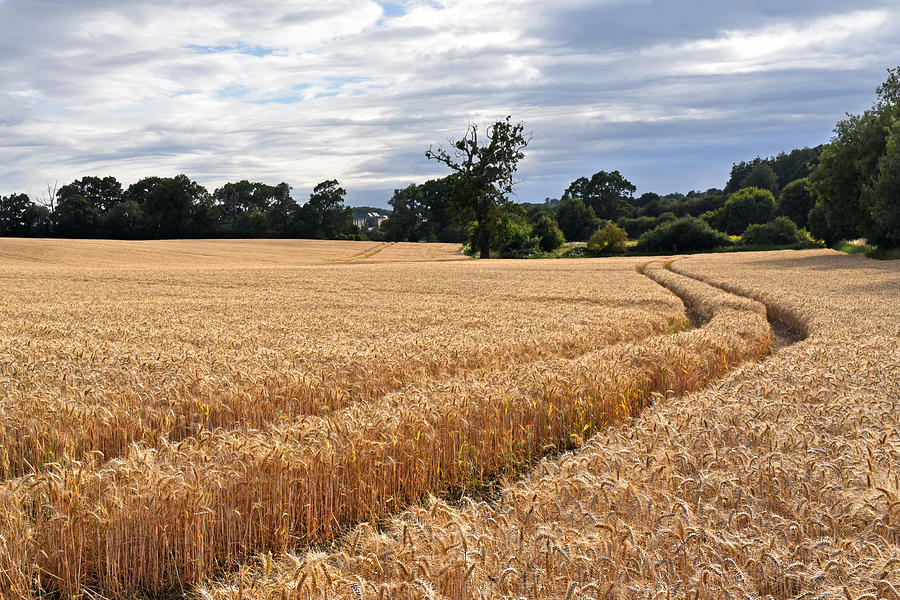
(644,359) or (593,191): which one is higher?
(593,191)

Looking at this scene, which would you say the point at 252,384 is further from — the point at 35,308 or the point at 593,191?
A: the point at 593,191

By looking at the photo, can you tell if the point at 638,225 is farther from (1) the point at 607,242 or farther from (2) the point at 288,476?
(2) the point at 288,476

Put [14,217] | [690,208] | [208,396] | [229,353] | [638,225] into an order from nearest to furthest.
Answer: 1. [208,396]
2. [229,353]
3. [14,217]
4. [638,225]
5. [690,208]

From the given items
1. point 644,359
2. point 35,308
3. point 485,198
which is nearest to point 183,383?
point 644,359

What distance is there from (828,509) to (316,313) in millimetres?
15828

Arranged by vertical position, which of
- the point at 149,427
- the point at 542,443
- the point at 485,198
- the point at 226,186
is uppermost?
the point at 226,186

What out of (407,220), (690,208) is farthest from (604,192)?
(407,220)

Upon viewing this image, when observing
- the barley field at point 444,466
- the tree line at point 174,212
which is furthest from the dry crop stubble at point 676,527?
the tree line at point 174,212

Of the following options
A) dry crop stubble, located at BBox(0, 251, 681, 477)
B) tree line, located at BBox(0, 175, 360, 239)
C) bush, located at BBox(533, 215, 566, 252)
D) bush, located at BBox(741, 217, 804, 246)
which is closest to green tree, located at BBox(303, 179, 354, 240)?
tree line, located at BBox(0, 175, 360, 239)

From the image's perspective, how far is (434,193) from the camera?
445 ft

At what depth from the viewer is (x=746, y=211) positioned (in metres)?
117

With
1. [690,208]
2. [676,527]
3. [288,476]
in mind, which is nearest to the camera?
[676,527]

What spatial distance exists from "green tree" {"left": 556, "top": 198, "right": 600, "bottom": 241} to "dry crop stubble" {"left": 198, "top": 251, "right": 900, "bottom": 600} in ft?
407

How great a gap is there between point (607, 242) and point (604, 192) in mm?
78542
